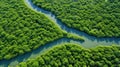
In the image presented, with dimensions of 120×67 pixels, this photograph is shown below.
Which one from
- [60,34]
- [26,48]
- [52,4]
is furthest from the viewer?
[52,4]

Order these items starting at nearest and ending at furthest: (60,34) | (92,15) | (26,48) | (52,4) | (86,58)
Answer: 1. (86,58)
2. (26,48)
3. (60,34)
4. (92,15)
5. (52,4)

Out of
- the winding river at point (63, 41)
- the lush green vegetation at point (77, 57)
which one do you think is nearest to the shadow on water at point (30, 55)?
the winding river at point (63, 41)

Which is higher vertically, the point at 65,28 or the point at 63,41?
the point at 65,28

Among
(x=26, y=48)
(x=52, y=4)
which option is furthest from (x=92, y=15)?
(x=26, y=48)

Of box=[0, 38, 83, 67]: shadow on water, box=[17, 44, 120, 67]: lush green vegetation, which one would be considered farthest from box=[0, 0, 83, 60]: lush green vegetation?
box=[17, 44, 120, 67]: lush green vegetation

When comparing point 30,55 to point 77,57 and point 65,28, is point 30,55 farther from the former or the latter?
point 65,28

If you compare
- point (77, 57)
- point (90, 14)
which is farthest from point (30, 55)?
point (90, 14)

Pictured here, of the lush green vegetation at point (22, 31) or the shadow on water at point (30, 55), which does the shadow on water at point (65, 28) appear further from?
the shadow on water at point (30, 55)

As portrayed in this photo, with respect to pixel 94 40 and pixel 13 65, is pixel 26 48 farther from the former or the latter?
pixel 94 40
